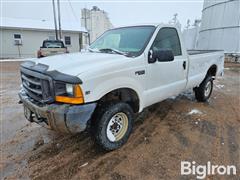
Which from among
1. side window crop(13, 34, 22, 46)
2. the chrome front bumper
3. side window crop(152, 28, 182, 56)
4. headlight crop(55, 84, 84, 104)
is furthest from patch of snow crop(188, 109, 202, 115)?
side window crop(13, 34, 22, 46)

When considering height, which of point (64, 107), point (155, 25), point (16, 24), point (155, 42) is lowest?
point (64, 107)

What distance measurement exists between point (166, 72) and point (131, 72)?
101 centimetres

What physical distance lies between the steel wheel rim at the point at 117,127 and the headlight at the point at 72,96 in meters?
0.73

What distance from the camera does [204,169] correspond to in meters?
2.51

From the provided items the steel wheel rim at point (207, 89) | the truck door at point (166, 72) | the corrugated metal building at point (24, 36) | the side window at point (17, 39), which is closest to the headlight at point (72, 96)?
the truck door at point (166, 72)

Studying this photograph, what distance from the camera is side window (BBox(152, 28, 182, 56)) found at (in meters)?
3.39

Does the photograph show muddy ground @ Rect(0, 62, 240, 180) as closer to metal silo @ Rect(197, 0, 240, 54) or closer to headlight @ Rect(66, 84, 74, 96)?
headlight @ Rect(66, 84, 74, 96)

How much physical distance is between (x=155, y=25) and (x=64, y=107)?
2.35 meters

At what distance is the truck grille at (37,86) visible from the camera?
2.31 metres

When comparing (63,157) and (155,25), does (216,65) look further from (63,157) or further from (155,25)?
(63,157)

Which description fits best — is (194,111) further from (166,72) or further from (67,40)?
(67,40)

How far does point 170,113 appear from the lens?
4.46 m

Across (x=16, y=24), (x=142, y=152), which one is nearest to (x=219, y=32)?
(x=142, y=152)

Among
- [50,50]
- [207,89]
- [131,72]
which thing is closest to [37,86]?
[131,72]
